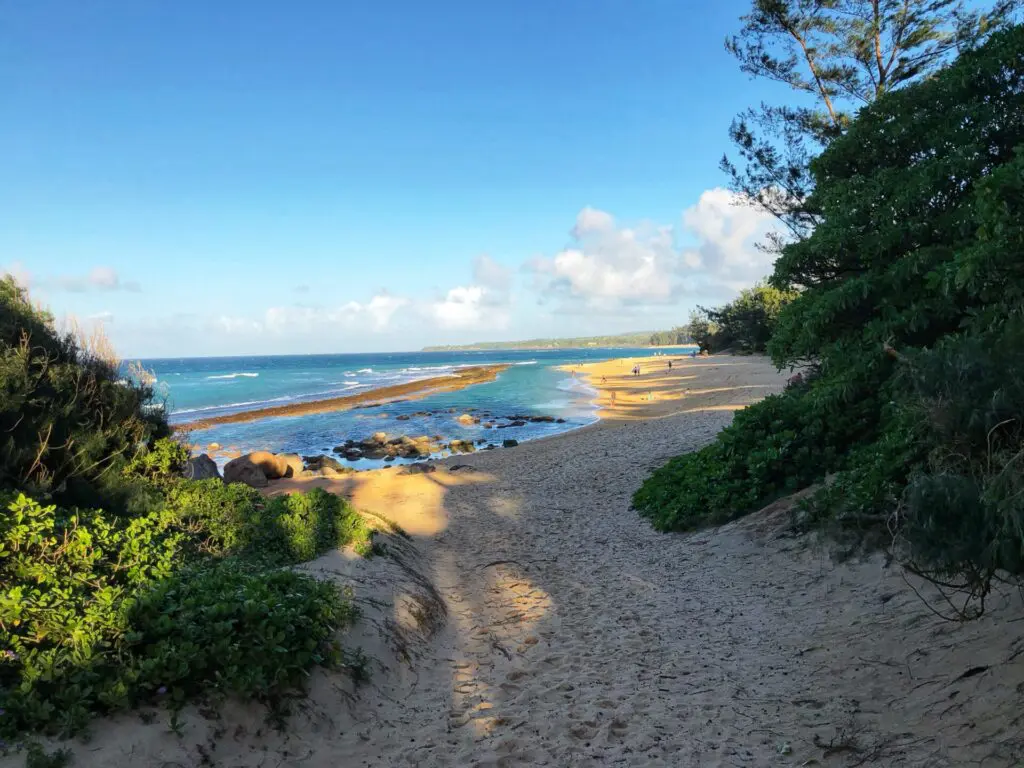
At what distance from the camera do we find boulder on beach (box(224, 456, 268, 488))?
54.4ft

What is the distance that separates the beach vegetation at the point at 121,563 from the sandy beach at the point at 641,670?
0.25 metres

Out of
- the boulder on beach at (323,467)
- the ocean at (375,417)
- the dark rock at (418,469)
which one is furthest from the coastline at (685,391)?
the boulder on beach at (323,467)

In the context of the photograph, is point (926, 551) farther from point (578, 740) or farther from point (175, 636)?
point (175, 636)

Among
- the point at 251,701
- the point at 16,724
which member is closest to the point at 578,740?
the point at 251,701

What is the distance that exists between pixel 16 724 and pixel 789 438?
371 inches

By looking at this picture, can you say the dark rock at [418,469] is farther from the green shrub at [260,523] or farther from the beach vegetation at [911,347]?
the green shrub at [260,523]

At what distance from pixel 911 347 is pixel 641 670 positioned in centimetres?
434

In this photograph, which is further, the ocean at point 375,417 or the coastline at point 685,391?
the coastline at point 685,391

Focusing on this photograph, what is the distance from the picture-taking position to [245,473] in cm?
1700

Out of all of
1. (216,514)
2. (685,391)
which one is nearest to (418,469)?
(216,514)

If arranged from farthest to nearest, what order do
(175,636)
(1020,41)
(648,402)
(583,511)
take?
(648,402) < (583,511) < (1020,41) < (175,636)

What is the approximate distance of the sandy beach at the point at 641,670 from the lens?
11.4 ft

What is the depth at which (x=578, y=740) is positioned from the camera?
12.9 feet

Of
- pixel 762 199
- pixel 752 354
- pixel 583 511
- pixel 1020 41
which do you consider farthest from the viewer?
pixel 752 354
